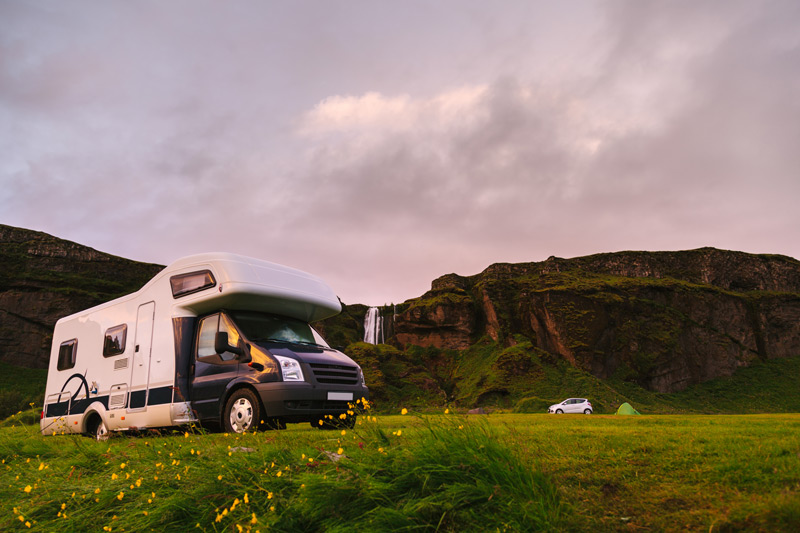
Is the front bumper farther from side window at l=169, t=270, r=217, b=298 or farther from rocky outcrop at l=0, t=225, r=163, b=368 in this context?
rocky outcrop at l=0, t=225, r=163, b=368

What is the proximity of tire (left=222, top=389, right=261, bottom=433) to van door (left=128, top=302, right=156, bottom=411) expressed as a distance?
2413 mm

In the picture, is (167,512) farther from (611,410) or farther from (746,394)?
(746,394)

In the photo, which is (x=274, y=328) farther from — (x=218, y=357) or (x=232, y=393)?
(x=232, y=393)

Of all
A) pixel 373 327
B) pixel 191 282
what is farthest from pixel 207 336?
pixel 373 327

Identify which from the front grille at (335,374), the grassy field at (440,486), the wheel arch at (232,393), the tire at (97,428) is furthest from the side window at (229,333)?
the tire at (97,428)

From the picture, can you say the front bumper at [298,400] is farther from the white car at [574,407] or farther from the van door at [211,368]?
the white car at [574,407]

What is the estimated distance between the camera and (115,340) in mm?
11914

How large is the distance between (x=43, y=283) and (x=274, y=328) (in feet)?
281

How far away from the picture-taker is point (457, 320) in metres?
75.3

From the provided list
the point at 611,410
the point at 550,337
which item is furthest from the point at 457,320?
the point at 611,410

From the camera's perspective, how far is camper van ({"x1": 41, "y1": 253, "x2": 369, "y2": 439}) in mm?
9141

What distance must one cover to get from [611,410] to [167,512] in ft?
171

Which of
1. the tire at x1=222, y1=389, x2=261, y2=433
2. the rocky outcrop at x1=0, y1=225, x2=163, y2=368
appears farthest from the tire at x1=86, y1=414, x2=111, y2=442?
the rocky outcrop at x1=0, y1=225, x2=163, y2=368

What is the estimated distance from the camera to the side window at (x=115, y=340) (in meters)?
11.7
